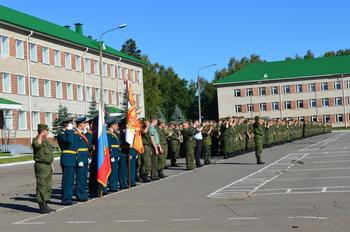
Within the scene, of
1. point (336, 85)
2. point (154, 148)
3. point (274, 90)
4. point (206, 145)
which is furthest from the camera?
point (274, 90)

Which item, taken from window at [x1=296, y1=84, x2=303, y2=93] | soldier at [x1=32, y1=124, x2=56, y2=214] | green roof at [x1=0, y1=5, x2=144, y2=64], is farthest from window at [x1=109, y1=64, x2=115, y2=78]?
soldier at [x1=32, y1=124, x2=56, y2=214]

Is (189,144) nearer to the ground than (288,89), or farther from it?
nearer to the ground

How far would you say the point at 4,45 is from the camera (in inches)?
2137

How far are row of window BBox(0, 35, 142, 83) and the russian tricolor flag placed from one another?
135 ft

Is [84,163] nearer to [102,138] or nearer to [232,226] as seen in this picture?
[102,138]

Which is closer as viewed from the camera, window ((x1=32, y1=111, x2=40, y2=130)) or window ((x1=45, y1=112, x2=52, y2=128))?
window ((x1=32, y1=111, x2=40, y2=130))

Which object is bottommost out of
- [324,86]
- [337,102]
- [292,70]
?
[337,102]

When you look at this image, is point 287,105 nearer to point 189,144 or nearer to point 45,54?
point 45,54

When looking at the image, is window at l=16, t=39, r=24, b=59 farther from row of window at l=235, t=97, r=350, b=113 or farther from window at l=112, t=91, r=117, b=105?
row of window at l=235, t=97, r=350, b=113

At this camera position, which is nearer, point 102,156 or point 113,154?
point 102,156

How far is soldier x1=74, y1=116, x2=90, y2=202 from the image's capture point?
45.9ft

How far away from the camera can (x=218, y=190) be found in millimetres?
15211

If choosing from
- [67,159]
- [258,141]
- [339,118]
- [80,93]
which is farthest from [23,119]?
[339,118]

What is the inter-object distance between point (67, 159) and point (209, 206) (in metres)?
3.41
